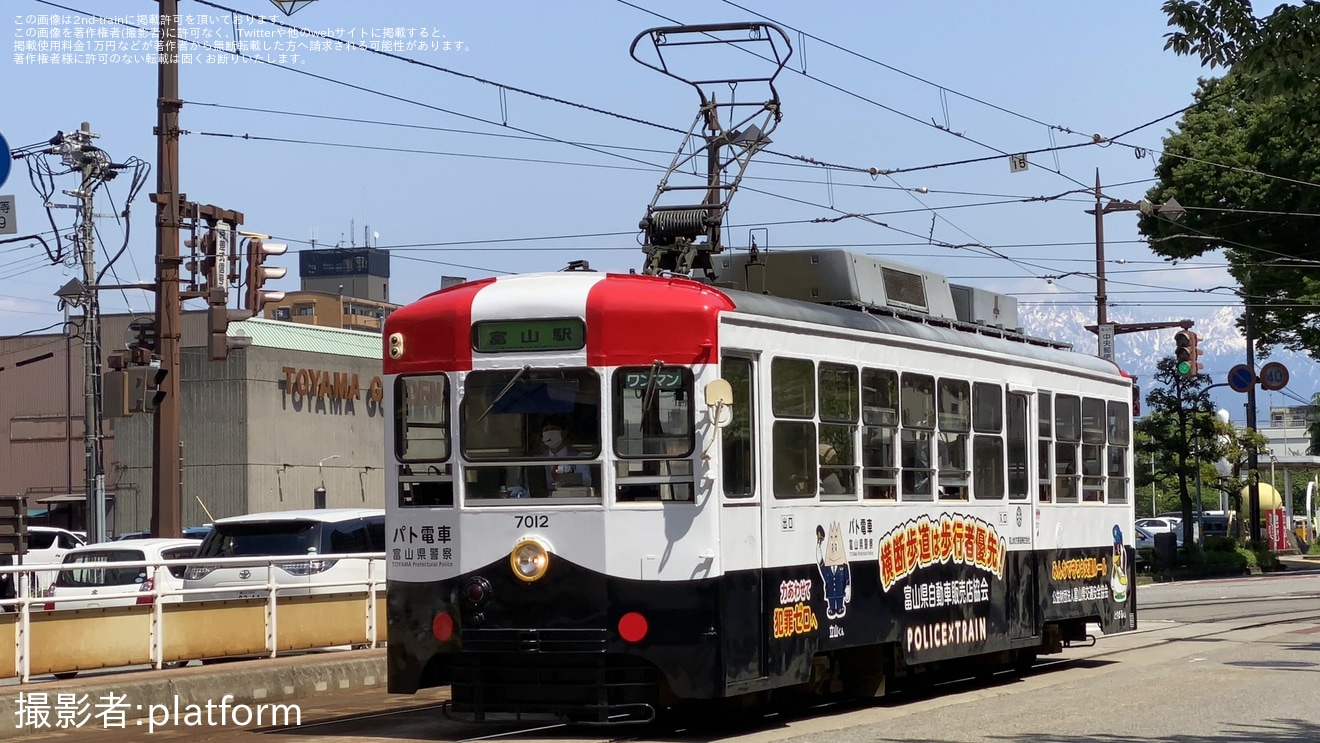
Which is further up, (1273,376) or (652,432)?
(1273,376)

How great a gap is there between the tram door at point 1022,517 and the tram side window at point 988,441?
226mm

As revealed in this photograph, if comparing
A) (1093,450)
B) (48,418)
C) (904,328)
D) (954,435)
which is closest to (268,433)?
(48,418)

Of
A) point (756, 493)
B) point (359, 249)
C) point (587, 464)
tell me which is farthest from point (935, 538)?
point (359, 249)

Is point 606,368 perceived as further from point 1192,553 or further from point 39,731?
point 1192,553

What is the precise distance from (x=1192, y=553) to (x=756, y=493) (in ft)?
99.0

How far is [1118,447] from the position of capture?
17516 mm

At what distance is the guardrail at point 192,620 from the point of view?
13039 mm

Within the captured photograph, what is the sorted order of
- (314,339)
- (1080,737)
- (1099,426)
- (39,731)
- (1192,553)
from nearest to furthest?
(1080,737) → (39,731) → (1099,426) → (1192,553) → (314,339)

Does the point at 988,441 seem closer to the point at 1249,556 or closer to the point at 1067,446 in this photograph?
the point at 1067,446

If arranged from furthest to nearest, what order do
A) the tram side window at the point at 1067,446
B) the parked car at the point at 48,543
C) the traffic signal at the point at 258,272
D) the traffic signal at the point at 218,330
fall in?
the parked car at the point at 48,543
the traffic signal at the point at 258,272
the traffic signal at the point at 218,330
the tram side window at the point at 1067,446

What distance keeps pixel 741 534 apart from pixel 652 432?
879 mm

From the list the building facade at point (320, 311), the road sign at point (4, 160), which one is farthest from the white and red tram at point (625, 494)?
the building facade at point (320, 311)

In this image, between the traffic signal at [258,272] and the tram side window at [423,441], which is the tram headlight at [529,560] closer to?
the tram side window at [423,441]

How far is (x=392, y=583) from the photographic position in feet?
37.3
